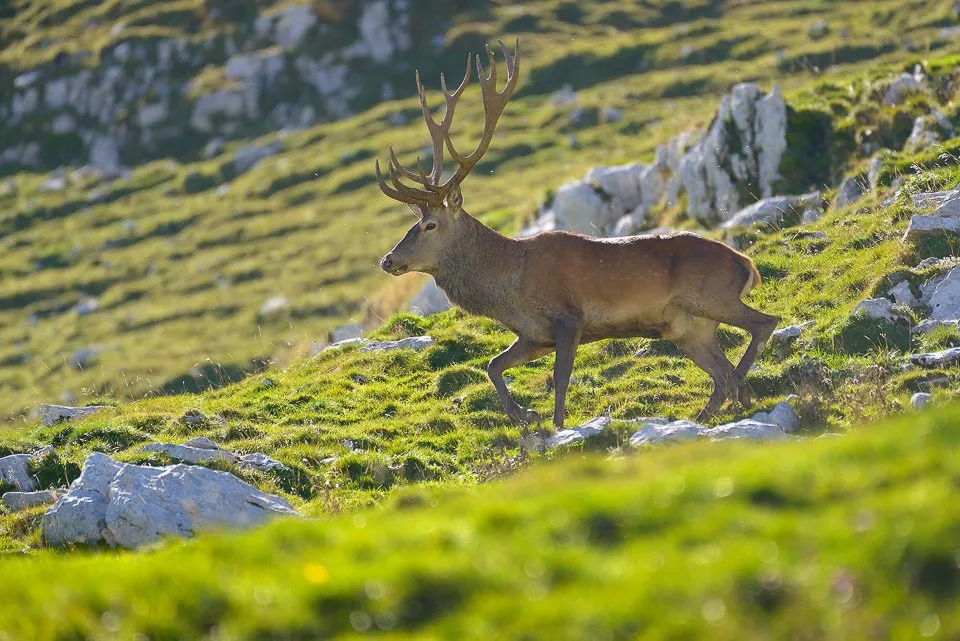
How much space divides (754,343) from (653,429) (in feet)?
8.24

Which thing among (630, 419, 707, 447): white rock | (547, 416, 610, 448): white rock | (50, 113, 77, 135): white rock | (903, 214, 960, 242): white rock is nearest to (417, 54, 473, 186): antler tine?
(547, 416, 610, 448): white rock

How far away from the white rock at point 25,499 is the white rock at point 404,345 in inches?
220

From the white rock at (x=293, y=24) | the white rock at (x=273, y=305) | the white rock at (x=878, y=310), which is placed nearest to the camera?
the white rock at (x=878, y=310)

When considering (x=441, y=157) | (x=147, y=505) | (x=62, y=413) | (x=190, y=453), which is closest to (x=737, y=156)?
(x=441, y=157)

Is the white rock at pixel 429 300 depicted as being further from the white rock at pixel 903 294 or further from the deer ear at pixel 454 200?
the white rock at pixel 903 294

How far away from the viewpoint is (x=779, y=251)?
55.7 feet

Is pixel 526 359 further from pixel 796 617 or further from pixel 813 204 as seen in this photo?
pixel 796 617

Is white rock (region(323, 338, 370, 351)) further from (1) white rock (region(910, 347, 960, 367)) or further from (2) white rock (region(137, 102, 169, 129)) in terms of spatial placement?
(2) white rock (region(137, 102, 169, 129))

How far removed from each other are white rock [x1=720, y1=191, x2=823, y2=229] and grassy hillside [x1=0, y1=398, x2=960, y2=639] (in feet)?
40.1

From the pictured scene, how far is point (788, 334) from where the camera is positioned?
14.2 metres

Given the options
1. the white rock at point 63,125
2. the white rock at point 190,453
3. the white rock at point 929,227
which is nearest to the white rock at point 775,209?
the white rock at point 929,227

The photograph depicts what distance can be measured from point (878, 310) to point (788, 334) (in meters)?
1.02

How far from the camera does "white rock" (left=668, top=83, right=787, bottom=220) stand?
843 inches

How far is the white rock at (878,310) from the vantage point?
13633 mm
